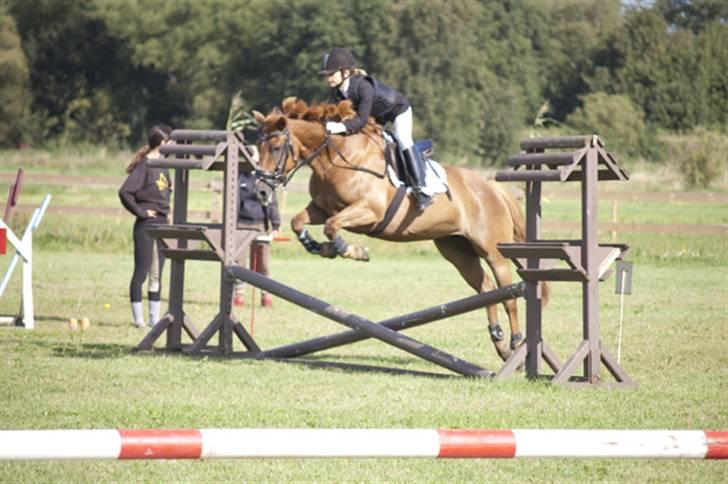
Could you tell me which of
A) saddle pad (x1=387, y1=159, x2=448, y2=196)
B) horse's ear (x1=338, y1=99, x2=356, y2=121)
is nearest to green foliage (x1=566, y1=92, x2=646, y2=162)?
saddle pad (x1=387, y1=159, x2=448, y2=196)

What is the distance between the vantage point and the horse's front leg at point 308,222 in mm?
11797

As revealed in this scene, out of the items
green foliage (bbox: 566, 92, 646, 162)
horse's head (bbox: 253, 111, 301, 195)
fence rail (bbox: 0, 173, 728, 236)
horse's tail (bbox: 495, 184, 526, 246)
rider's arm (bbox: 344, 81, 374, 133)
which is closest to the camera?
horse's head (bbox: 253, 111, 301, 195)

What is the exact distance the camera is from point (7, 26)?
71062mm

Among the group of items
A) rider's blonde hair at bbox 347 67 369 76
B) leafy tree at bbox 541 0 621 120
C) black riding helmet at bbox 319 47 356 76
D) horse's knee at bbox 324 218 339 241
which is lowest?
horse's knee at bbox 324 218 339 241

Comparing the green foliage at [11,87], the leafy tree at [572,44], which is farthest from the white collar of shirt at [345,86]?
the green foliage at [11,87]

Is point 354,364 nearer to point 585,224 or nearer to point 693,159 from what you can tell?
point 585,224

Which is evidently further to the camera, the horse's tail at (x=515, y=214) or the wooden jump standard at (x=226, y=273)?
the horse's tail at (x=515, y=214)

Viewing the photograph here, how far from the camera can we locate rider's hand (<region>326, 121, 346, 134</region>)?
12234 mm

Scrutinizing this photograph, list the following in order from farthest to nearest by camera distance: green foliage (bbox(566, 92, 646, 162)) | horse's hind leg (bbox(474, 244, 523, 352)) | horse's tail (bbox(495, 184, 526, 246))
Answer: green foliage (bbox(566, 92, 646, 162))
horse's tail (bbox(495, 184, 526, 246))
horse's hind leg (bbox(474, 244, 523, 352))

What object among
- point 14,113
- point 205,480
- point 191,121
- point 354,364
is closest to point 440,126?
point 191,121

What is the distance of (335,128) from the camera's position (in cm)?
1224

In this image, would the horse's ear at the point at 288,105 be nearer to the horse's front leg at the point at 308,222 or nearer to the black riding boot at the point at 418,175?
the horse's front leg at the point at 308,222

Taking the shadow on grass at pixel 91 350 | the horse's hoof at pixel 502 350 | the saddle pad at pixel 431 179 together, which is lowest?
the shadow on grass at pixel 91 350

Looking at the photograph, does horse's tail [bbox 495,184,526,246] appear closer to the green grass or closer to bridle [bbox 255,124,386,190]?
the green grass
